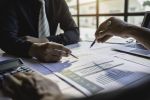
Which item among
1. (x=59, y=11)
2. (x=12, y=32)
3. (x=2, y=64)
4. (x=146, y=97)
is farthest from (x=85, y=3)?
(x=146, y=97)

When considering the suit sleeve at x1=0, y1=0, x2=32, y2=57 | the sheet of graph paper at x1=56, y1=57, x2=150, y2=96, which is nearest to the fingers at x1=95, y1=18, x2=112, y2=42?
the sheet of graph paper at x1=56, y1=57, x2=150, y2=96

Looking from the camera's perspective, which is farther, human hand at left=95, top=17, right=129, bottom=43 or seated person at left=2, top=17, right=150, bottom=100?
human hand at left=95, top=17, right=129, bottom=43

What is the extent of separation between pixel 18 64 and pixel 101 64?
39 cm

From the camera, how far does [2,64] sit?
2.70 feet

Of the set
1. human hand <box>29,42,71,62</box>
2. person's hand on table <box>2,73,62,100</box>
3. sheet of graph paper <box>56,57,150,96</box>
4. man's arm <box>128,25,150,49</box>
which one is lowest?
sheet of graph paper <box>56,57,150,96</box>

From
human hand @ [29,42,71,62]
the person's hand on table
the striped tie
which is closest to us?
the person's hand on table

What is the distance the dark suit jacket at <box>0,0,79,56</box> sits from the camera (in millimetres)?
1204

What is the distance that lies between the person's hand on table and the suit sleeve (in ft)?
1.87

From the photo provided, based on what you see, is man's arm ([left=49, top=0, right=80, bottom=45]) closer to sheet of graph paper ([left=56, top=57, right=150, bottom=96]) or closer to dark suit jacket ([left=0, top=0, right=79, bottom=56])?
dark suit jacket ([left=0, top=0, right=79, bottom=56])

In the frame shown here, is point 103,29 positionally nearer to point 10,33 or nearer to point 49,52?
point 49,52

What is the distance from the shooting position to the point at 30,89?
495 millimetres

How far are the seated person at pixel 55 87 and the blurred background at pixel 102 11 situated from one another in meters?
0.66

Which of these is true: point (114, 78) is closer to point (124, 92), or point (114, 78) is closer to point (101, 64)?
point (101, 64)

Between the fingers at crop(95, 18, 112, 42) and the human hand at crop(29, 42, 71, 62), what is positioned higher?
the fingers at crop(95, 18, 112, 42)
